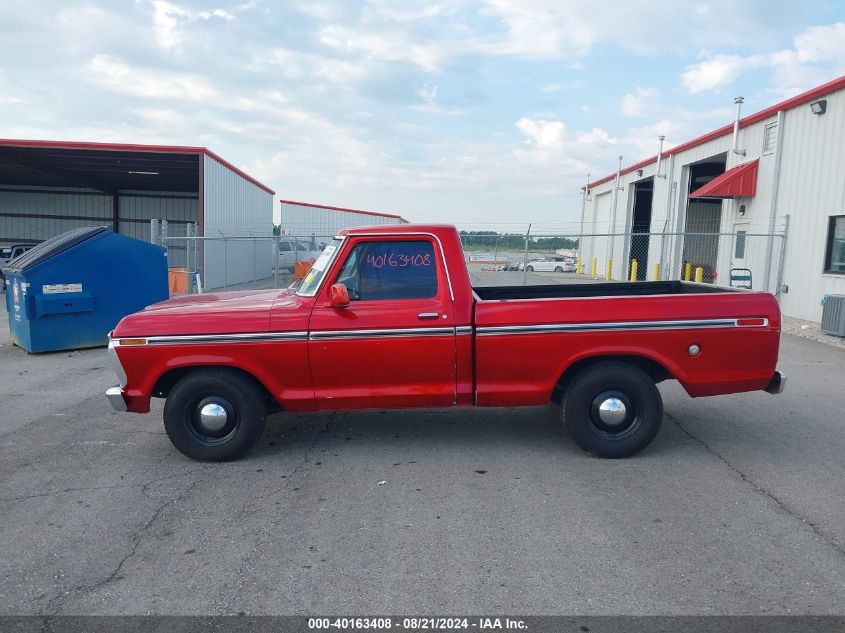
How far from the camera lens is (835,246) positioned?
47.1ft

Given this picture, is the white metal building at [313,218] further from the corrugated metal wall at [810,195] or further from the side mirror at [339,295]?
the side mirror at [339,295]

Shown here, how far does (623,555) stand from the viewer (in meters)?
3.98

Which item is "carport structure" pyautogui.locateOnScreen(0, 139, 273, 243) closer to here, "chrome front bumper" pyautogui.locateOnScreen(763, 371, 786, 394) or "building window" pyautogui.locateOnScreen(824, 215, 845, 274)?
"building window" pyautogui.locateOnScreen(824, 215, 845, 274)

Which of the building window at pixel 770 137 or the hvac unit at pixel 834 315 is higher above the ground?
the building window at pixel 770 137

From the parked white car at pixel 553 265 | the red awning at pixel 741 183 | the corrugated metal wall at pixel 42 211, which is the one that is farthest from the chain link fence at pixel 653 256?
the corrugated metal wall at pixel 42 211

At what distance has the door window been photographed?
563cm

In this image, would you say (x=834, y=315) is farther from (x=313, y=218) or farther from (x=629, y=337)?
(x=313, y=218)

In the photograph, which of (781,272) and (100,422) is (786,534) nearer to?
(100,422)

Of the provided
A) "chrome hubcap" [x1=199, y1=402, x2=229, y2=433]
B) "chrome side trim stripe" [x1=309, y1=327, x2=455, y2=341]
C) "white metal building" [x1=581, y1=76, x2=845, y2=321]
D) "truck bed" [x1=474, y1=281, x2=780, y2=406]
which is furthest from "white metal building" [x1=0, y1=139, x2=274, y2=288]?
"truck bed" [x1=474, y1=281, x2=780, y2=406]

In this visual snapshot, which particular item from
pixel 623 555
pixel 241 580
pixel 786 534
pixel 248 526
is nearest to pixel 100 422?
pixel 248 526

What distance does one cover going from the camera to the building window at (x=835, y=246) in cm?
1411

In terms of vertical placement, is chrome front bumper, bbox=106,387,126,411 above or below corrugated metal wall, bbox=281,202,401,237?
below

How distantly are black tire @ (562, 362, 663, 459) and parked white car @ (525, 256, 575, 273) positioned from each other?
38551mm

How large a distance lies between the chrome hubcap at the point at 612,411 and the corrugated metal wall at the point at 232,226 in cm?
1353
